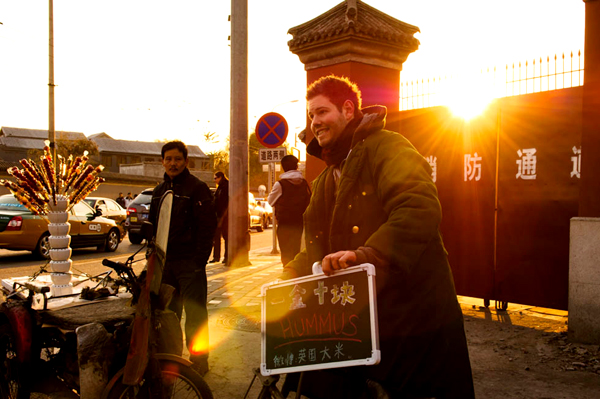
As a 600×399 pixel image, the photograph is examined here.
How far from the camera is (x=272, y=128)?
9.89m

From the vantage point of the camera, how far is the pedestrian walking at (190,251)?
4.35 meters

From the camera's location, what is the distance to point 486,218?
21.1 ft

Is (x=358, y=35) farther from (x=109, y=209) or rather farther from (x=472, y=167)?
(x=109, y=209)

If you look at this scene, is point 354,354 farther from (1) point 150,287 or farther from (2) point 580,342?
(2) point 580,342

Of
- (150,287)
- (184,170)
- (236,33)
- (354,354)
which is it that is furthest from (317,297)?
(236,33)

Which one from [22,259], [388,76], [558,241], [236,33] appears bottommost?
[22,259]

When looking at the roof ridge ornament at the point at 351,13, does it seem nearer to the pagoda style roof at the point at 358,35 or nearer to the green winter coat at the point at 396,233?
the pagoda style roof at the point at 358,35

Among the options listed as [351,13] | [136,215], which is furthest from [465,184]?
[136,215]

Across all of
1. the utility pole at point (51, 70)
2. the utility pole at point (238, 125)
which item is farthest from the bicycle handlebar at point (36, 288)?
the utility pole at point (51, 70)

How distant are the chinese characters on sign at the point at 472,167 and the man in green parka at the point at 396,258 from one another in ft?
15.0

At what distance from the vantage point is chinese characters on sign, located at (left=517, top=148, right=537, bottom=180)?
597 centimetres

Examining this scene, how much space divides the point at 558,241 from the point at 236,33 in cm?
726

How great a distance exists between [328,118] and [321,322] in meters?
0.85

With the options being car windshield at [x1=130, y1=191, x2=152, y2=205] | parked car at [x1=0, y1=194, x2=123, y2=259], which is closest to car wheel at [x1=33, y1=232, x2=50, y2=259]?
parked car at [x1=0, y1=194, x2=123, y2=259]
